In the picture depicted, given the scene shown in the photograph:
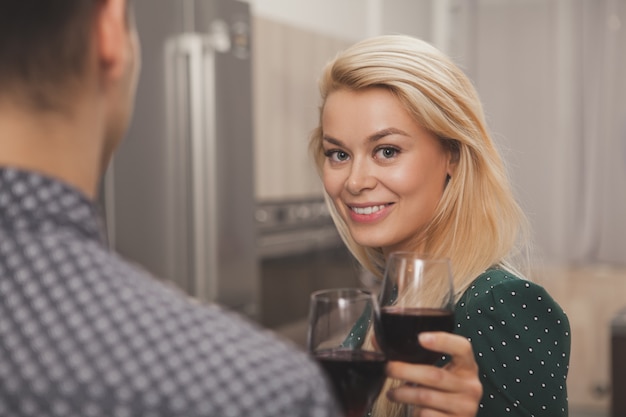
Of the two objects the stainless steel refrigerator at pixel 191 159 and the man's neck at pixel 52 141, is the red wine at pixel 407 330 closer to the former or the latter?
the man's neck at pixel 52 141

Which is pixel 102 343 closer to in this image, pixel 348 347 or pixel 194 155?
pixel 348 347

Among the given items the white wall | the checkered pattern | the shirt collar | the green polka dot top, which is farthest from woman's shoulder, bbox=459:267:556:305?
the white wall

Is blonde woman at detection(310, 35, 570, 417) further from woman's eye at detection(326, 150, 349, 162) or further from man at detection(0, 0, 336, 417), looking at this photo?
man at detection(0, 0, 336, 417)

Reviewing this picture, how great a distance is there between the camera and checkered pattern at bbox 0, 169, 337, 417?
0.65 m

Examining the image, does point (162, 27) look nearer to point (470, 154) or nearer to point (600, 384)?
point (470, 154)

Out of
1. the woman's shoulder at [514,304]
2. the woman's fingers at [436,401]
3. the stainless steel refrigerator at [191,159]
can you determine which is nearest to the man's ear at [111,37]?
the woman's fingers at [436,401]

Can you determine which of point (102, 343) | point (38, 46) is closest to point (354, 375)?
point (102, 343)

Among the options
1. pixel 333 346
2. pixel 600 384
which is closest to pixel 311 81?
pixel 600 384

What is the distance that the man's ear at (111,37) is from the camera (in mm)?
741

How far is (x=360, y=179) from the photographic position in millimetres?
1564

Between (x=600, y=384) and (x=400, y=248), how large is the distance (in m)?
3.64

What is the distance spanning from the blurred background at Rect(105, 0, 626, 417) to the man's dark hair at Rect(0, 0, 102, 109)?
2.18m

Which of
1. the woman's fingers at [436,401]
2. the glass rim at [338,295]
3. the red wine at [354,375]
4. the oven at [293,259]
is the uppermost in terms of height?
the glass rim at [338,295]

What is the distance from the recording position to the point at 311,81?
15.0ft
